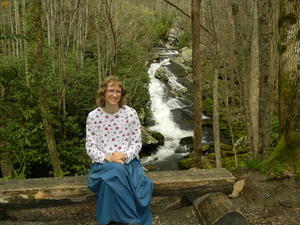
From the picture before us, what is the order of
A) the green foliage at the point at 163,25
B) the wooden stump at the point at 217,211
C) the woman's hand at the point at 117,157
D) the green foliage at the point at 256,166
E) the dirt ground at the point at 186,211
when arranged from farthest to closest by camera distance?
the green foliage at the point at 163,25, the green foliage at the point at 256,166, the dirt ground at the point at 186,211, the woman's hand at the point at 117,157, the wooden stump at the point at 217,211

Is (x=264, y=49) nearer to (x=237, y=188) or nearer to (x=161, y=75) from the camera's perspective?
(x=237, y=188)

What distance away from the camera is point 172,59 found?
86.5ft

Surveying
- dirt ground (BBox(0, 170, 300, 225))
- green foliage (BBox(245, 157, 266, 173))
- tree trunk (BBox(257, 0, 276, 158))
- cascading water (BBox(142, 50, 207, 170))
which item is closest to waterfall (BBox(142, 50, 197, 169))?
cascading water (BBox(142, 50, 207, 170))

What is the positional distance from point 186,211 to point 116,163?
113 cm

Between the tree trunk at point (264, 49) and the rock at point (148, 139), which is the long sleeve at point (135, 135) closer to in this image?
the tree trunk at point (264, 49)

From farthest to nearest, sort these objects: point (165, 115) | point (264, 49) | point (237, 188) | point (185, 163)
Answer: point (165, 115) → point (185, 163) → point (264, 49) → point (237, 188)

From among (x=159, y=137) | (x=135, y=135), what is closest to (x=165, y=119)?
(x=159, y=137)

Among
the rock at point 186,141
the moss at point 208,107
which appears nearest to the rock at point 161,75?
the moss at point 208,107

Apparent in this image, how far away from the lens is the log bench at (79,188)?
120 inches

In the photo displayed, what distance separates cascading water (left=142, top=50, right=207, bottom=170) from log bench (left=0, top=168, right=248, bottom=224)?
786 centimetres

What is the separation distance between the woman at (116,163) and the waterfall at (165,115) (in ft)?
27.9

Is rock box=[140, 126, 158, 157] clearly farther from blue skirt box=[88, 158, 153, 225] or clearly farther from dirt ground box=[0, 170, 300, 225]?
blue skirt box=[88, 158, 153, 225]

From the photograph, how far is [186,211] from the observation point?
10.9 feet

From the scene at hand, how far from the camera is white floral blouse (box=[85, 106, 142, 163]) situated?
3084 millimetres
